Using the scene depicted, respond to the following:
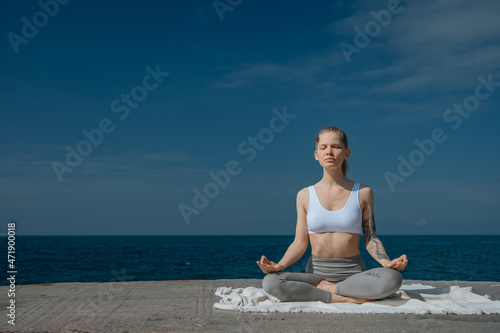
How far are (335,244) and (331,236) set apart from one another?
89 millimetres

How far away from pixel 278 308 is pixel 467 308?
1.67 metres

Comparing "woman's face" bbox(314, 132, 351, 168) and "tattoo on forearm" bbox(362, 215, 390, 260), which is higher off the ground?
"woman's face" bbox(314, 132, 351, 168)

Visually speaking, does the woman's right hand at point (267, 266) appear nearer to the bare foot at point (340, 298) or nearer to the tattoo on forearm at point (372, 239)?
the bare foot at point (340, 298)

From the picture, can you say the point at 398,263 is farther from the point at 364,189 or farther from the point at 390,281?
the point at 364,189

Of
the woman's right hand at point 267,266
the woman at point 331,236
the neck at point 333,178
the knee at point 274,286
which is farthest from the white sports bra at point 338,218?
the knee at point 274,286

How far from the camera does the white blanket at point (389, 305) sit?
3982mm

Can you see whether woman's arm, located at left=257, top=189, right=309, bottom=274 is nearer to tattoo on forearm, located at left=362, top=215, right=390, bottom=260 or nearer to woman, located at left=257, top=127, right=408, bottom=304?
woman, located at left=257, top=127, right=408, bottom=304

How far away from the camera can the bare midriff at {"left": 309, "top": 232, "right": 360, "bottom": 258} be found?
463 centimetres

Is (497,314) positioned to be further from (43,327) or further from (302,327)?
(43,327)

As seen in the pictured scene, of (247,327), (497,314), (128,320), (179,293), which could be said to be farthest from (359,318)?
(179,293)

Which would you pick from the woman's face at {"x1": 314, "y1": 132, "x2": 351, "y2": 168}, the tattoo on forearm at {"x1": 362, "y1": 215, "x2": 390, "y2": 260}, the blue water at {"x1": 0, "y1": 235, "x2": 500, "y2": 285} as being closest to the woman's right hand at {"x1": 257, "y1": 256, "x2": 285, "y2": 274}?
the tattoo on forearm at {"x1": 362, "y1": 215, "x2": 390, "y2": 260}

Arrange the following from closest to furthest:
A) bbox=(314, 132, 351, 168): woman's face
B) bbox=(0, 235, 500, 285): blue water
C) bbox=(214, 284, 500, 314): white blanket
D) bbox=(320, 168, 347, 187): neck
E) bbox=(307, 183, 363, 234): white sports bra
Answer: bbox=(214, 284, 500, 314): white blanket, bbox=(307, 183, 363, 234): white sports bra, bbox=(314, 132, 351, 168): woman's face, bbox=(320, 168, 347, 187): neck, bbox=(0, 235, 500, 285): blue water

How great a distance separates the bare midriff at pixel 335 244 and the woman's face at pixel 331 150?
0.72 meters

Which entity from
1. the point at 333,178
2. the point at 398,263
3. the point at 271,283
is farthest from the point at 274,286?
the point at 333,178
